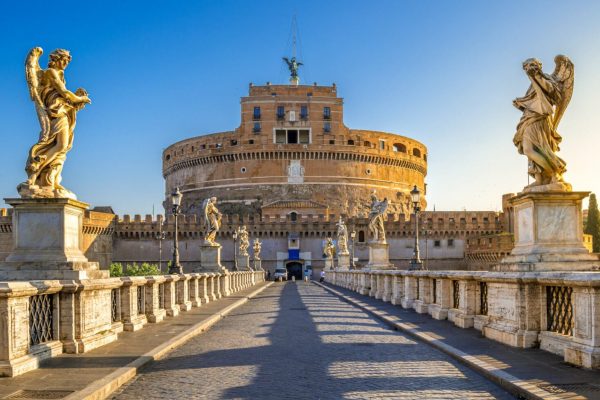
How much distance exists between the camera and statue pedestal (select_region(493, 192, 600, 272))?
351 inches

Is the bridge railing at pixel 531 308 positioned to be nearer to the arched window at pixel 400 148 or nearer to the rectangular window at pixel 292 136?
the rectangular window at pixel 292 136

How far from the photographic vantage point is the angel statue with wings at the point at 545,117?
30.8 feet

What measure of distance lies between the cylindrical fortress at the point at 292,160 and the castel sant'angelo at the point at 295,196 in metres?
0.14

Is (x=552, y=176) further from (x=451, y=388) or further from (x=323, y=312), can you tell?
(x=323, y=312)

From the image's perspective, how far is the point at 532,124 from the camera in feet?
31.4

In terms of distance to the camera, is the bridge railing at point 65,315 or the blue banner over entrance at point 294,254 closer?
Answer: the bridge railing at point 65,315

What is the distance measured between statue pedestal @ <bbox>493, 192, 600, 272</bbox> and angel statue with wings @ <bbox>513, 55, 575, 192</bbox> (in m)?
0.31

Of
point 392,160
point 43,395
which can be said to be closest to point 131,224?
point 392,160

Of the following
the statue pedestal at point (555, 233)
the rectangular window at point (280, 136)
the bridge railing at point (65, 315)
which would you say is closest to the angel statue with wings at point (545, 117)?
the statue pedestal at point (555, 233)

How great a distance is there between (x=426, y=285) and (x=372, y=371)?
25.6 feet

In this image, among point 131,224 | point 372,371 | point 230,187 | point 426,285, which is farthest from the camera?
point 230,187

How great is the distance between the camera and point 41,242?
918 centimetres

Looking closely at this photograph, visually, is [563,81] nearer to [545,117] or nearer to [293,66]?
[545,117]

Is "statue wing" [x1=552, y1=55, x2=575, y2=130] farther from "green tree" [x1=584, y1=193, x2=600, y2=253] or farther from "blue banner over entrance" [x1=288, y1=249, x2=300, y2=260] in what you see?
"blue banner over entrance" [x1=288, y1=249, x2=300, y2=260]
